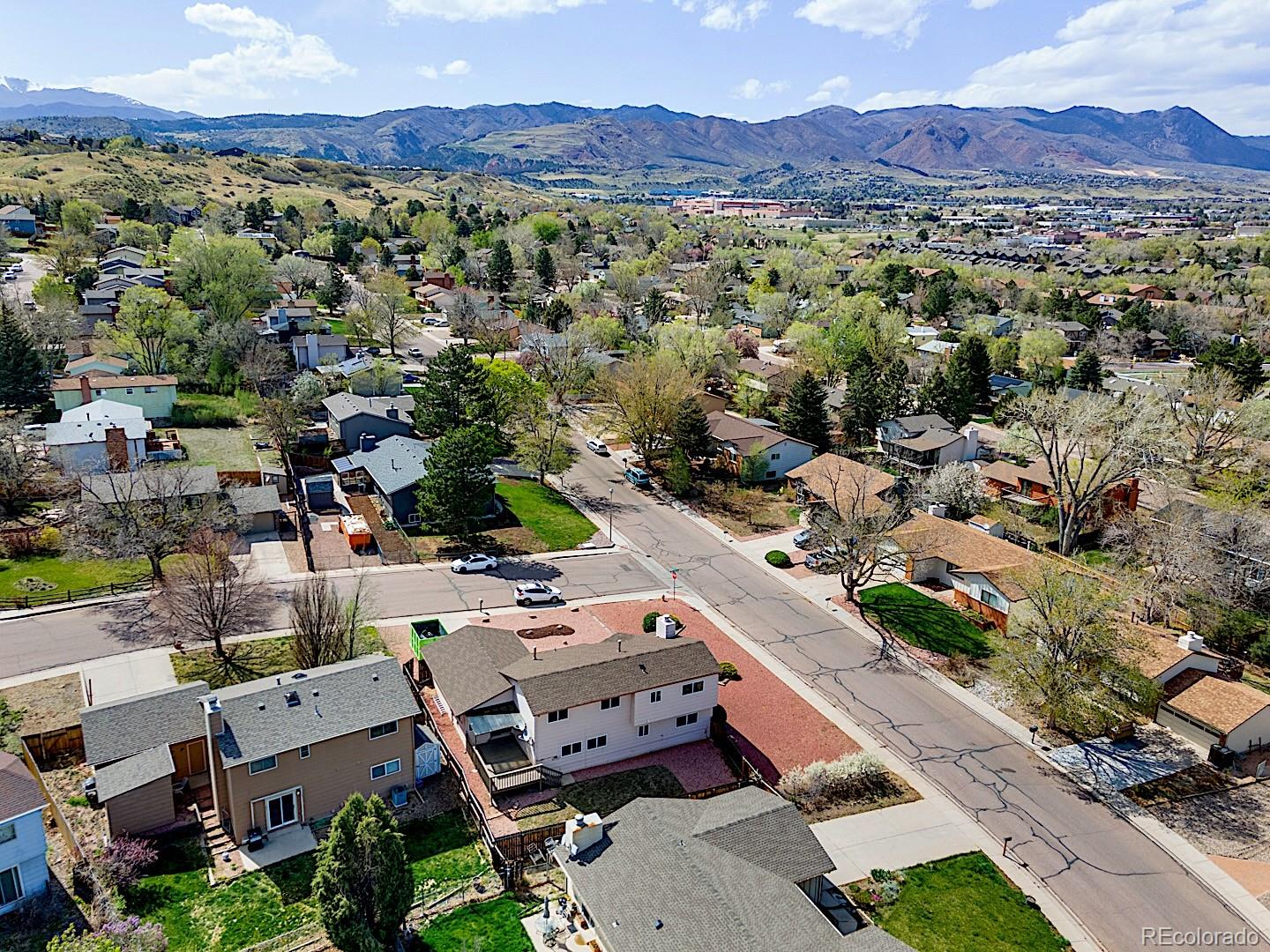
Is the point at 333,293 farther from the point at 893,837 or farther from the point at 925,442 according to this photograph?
the point at 893,837

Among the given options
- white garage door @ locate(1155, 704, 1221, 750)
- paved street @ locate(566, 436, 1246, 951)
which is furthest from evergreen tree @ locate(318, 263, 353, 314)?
white garage door @ locate(1155, 704, 1221, 750)

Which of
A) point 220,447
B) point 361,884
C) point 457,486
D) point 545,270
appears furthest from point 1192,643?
point 545,270

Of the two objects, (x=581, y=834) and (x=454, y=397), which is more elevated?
(x=454, y=397)

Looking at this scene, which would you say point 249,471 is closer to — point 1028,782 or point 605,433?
point 605,433

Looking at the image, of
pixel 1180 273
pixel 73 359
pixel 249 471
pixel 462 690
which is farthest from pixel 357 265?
pixel 1180 273

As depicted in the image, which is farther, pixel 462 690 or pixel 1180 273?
pixel 1180 273

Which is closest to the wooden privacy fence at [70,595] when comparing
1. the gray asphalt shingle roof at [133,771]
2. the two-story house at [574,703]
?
the gray asphalt shingle roof at [133,771]
